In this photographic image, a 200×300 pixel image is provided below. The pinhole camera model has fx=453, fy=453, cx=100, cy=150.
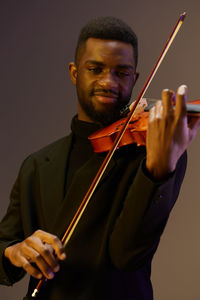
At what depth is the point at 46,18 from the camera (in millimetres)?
1665

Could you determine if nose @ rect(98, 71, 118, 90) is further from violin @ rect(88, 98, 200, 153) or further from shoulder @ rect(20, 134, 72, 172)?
shoulder @ rect(20, 134, 72, 172)

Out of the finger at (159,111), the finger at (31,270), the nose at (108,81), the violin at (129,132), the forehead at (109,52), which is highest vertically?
the forehead at (109,52)

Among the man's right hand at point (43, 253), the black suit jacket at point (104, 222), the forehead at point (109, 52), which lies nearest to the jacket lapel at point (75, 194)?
the black suit jacket at point (104, 222)

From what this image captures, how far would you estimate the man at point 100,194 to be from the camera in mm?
744

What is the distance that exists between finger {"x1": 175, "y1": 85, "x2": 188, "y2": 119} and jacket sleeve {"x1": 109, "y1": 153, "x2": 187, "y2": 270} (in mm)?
109

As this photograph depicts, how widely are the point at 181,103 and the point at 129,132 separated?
0.55 feet

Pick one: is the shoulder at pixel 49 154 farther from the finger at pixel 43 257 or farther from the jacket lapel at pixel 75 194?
the finger at pixel 43 257

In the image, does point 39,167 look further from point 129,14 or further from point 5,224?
point 129,14

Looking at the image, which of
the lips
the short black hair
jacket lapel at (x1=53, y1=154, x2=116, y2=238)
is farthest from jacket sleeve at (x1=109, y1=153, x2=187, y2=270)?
the short black hair

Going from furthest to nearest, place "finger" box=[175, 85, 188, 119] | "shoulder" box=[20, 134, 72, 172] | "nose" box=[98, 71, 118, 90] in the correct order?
1. "shoulder" box=[20, 134, 72, 172]
2. "nose" box=[98, 71, 118, 90]
3. "finger" box=[175, 85, 188, 119]

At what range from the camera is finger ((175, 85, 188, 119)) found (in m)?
0.69

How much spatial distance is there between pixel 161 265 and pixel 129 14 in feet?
2.99

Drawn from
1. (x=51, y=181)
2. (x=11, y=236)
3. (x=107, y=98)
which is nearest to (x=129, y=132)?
(x=107, y=98)

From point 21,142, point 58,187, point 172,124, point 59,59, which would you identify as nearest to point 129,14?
point 59,59
